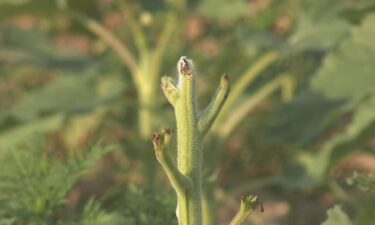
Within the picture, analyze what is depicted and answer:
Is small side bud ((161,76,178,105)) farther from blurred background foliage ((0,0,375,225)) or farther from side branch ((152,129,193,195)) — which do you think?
blurred background foliage ((0,0,375,225))


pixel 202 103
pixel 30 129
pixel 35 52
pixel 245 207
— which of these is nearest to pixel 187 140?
pixel 245 207

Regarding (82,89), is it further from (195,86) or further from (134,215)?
(195,86)

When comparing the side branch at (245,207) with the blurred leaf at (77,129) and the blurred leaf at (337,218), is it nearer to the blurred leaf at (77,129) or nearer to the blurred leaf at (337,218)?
the blurred leaf at (337,218)

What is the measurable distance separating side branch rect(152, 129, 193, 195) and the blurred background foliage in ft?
0.83

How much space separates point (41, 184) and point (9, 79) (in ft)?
9.50

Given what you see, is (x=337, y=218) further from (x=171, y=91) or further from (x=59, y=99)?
(x=59, y=99)

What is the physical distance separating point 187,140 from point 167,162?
0.15ft

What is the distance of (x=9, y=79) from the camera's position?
4.52 meters

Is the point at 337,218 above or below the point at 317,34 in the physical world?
below

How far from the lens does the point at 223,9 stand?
132 inches

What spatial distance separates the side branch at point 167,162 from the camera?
1175 mm

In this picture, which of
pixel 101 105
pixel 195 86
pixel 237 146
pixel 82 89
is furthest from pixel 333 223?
pixel 237 146

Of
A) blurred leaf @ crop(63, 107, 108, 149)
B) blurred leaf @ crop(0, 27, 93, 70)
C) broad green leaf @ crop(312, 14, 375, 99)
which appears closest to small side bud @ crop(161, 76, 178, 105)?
broad green leaf @ crop(312, 14, 375, 99)

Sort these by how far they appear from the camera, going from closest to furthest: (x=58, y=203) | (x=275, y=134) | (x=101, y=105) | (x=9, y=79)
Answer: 1. (x=58, y=203)
2. (x=275, y=134)
3. (x=101, y=105)
4. (x=9, y=79)
